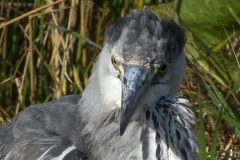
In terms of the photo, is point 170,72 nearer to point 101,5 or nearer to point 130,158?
point 130,158

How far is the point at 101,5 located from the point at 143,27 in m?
1.60

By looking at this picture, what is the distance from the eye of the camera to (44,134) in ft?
8.30

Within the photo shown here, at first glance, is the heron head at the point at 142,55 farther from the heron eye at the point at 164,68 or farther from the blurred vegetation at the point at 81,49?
the blurred vegetation at the point at 81,49

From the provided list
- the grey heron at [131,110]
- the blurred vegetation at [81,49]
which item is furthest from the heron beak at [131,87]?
the blurred vegetation at [81,49]

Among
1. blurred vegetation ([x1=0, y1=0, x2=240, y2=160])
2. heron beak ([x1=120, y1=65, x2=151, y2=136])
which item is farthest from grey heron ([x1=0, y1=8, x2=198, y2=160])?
blurred vegetation ([x1=0, y1=0, x2=240, y2=160])

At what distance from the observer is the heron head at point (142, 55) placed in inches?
87.7

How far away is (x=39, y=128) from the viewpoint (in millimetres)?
2568

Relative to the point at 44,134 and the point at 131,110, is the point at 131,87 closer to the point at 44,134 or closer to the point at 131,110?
the point at 131,110

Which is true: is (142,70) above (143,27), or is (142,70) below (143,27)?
below

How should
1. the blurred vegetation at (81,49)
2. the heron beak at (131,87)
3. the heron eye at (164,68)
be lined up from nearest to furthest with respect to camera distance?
the heron beak at (131,87)
the heron eye at (164,68)
the blurred vegetation at (81,49)

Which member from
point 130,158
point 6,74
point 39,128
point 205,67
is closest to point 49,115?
point 39,128

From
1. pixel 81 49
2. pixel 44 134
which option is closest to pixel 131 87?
pixel 44 134

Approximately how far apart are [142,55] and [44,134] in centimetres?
56

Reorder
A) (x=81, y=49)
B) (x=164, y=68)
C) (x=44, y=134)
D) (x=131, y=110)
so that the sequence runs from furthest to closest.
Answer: (x=81, y=49), (x=44, y=134), (x=164, y=68), (x=131, y=110)
